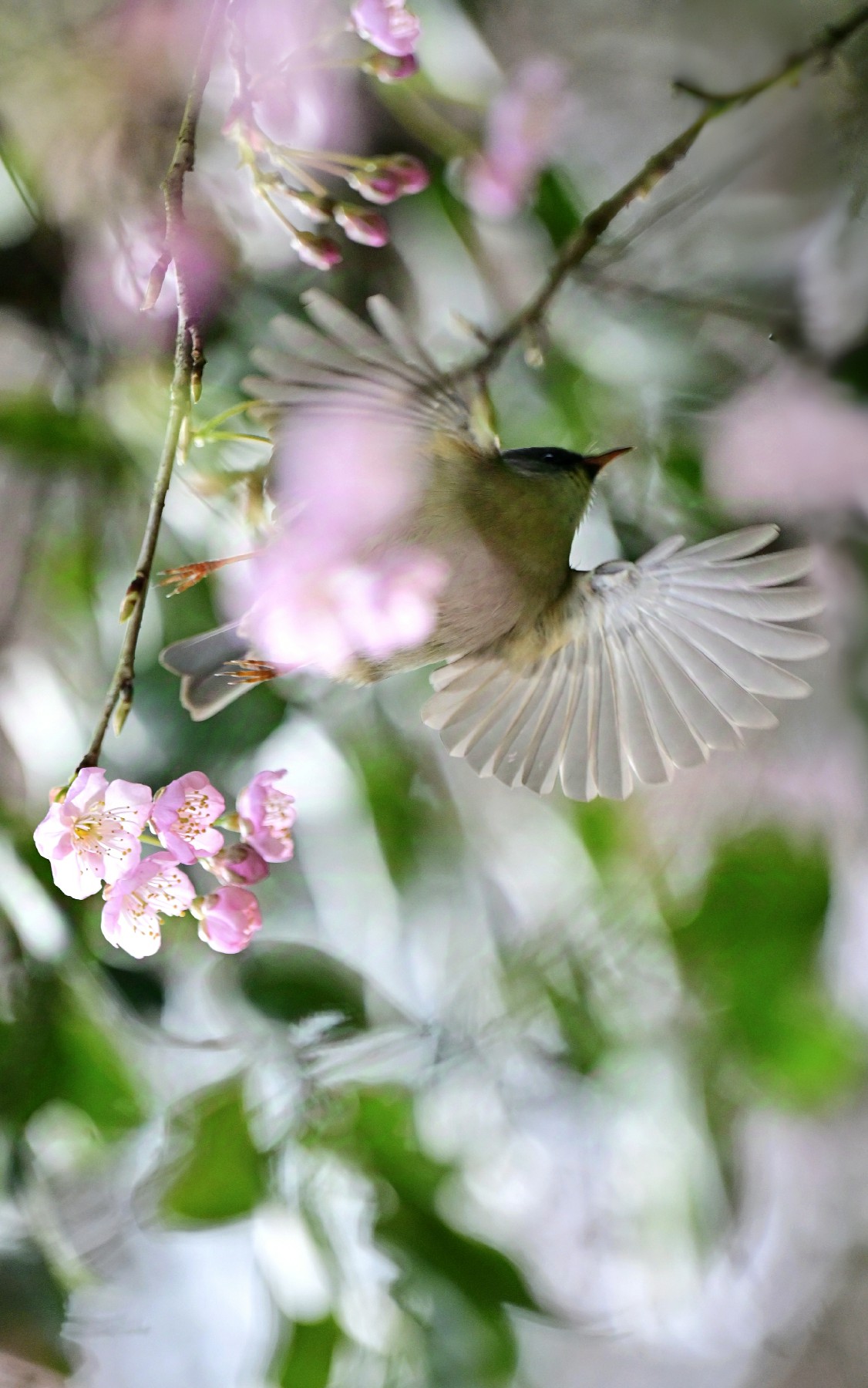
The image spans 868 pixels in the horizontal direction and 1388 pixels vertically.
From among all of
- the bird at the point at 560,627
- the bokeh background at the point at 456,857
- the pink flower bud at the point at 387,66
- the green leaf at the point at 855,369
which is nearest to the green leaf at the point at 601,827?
the bokeh background at the point at 456,857

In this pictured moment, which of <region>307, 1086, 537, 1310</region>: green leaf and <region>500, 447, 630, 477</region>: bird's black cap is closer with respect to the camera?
<region>500, 447, 630, 477</region>: bird's black cap

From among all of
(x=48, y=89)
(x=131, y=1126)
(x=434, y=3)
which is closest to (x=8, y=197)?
(x=48, y=89)

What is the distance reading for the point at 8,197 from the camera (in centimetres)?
40

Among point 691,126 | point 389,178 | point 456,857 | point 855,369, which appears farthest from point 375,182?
point 456,857

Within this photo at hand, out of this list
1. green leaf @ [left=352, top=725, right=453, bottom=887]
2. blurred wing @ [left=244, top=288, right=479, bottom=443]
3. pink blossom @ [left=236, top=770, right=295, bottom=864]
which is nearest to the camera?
blurred wing @ [left=244, top=288, right=479, bottom=443]

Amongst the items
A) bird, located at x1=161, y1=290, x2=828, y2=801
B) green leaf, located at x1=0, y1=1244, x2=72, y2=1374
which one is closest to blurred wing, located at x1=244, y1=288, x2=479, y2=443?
bird, located at x1=161, y1=290, x2=828, y2=801

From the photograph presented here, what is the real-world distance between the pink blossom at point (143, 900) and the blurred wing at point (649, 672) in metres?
0.12

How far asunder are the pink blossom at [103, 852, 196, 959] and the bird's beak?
0.65ft

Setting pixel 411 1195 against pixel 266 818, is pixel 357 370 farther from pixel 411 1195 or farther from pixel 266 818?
pixel 411 1195

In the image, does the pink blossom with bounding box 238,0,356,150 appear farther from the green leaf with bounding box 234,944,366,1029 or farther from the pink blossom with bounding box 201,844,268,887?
the green leaf with bounding box 234,944,366,1029

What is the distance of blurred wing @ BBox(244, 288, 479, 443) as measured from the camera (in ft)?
0.90

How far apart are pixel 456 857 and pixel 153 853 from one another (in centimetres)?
25

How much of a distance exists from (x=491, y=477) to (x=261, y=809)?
0.15 m

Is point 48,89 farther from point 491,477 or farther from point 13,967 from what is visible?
point 13,967
